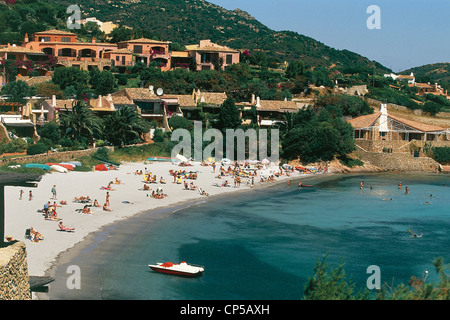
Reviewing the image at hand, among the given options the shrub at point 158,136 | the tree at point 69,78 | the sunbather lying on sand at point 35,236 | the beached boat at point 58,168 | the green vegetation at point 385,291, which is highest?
the tree at point 69,78

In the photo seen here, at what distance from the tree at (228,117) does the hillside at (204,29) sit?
78.3 metres

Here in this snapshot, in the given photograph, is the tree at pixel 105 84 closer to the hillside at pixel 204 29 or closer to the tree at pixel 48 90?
the tree at pixel 48 90

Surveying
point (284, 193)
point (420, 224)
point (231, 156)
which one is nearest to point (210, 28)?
point (231, 156)

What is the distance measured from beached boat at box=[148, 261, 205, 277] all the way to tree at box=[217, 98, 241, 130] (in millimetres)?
42768

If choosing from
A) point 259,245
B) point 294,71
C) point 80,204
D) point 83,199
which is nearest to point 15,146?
point 83,199

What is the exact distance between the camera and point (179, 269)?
91.1 feet

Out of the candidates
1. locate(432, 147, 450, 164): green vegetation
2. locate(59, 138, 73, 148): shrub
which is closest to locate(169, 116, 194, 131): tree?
locate(59, 138, 73, 148): shrub

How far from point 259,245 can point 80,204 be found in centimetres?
1269

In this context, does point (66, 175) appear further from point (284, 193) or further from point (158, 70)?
point (158, 70)

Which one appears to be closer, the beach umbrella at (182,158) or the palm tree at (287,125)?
the beach umbrella at (182,158)

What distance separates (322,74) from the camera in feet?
338

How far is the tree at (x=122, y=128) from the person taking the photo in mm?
61000

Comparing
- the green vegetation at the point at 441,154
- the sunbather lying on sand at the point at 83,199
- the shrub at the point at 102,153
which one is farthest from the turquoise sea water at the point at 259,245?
the green vegetation at the point at 441,154

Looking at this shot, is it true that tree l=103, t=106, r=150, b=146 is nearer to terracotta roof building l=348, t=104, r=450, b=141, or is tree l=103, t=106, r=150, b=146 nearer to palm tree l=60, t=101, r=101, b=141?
palm tree l=60, t=101, r=101, b=141
